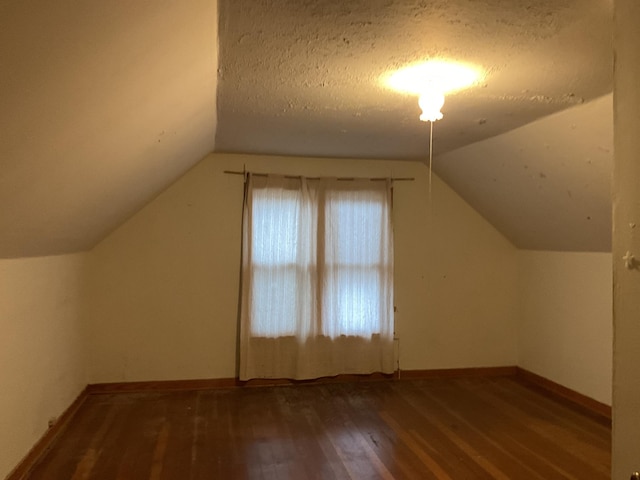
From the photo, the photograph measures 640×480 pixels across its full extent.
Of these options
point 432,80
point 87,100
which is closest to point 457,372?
point 432,80

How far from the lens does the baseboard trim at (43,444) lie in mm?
2909

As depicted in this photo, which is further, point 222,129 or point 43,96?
point 222,129

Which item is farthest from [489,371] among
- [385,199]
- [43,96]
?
[43,96]

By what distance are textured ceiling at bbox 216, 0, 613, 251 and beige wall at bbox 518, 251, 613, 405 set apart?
0.22 metres

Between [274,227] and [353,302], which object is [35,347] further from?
[353,302]

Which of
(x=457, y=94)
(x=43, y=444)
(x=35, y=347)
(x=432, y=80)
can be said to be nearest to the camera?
(x=432, y=80)

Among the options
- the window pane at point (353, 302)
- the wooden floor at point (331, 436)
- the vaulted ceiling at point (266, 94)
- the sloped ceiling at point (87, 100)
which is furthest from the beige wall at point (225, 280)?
the sloped ceiling at point (87, 100)

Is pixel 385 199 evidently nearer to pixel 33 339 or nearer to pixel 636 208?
pixel 33 339

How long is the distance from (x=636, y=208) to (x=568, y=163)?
2.60 m

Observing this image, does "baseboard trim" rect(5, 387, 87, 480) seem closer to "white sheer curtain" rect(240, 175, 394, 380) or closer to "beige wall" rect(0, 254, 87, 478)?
"beige wall" rect(0, 254, 87, 478)

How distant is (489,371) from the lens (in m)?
5.29

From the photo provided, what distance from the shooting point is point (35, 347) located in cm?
316

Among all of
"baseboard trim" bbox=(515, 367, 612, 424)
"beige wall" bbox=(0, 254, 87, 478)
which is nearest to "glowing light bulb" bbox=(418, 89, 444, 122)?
"beige wall" bbox=(0, 254, 87, 478)

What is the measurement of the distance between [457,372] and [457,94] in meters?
3.29
